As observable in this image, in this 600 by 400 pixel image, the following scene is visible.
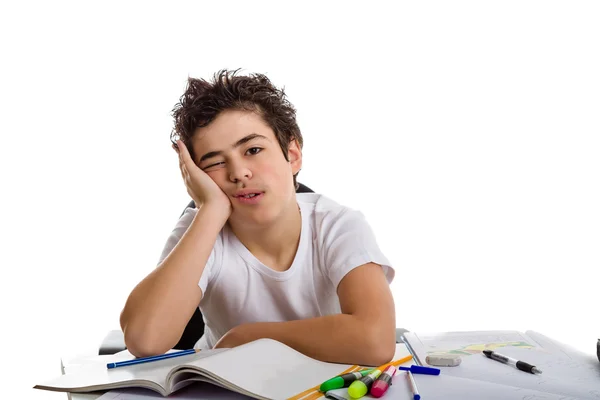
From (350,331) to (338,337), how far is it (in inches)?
1.2

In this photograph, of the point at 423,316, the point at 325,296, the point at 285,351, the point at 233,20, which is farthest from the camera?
the point at 423,316

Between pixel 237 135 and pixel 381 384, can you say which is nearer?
pixel 381 384

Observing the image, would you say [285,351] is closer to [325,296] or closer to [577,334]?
[325,296]

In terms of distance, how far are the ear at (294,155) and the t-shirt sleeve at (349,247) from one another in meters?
0.18

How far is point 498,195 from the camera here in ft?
10.3

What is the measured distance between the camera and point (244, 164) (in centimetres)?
146

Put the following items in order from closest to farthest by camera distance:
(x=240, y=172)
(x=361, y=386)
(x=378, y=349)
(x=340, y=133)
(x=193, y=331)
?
(x=361, y=386) < (x=378, y=349) < (x=240, y=172) < (x=193, y=331) < (x=340, y=133)

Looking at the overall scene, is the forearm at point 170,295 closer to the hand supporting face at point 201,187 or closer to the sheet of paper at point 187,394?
the hand supporting face at point 201,187

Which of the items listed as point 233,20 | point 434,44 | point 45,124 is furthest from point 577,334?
point 45,124

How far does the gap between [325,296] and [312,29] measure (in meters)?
1.81

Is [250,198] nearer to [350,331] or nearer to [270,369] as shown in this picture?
[350,331]

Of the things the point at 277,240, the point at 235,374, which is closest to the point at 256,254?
the point at 277,240

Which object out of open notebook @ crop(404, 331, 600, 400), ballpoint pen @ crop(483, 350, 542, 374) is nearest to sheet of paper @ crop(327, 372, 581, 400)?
open notebook @ crop(404, 331, 600, 400)

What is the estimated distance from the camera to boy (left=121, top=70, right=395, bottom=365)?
1.27 metres
